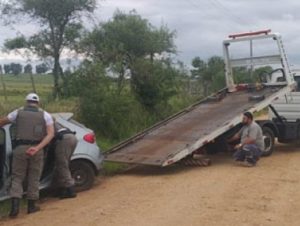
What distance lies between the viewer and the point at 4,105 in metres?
15.3

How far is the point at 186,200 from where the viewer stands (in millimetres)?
9156

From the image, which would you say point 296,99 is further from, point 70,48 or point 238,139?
point 70,48

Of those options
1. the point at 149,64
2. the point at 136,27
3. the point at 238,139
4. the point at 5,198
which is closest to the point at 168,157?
the point at 238,139

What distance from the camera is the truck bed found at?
39.3 ft

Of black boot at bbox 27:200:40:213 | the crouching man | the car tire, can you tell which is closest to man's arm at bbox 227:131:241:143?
the crouching man

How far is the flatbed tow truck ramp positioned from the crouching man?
0.80ft

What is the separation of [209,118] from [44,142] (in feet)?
19.5

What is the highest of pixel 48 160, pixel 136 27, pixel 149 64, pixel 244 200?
pixel 136 27

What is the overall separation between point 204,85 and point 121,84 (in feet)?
39.3

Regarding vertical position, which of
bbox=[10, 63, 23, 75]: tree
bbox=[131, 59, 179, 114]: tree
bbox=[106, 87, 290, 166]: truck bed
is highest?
bbox=[10, 63, 23, 75]: tree

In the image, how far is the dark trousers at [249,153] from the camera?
1265 centimetres

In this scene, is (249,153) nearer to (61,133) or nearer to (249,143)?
(249,143)

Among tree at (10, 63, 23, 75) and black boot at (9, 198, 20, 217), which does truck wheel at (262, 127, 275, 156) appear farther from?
tree at (10, 63, 23, 75)

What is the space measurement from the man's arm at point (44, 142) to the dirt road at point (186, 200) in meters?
0.93
